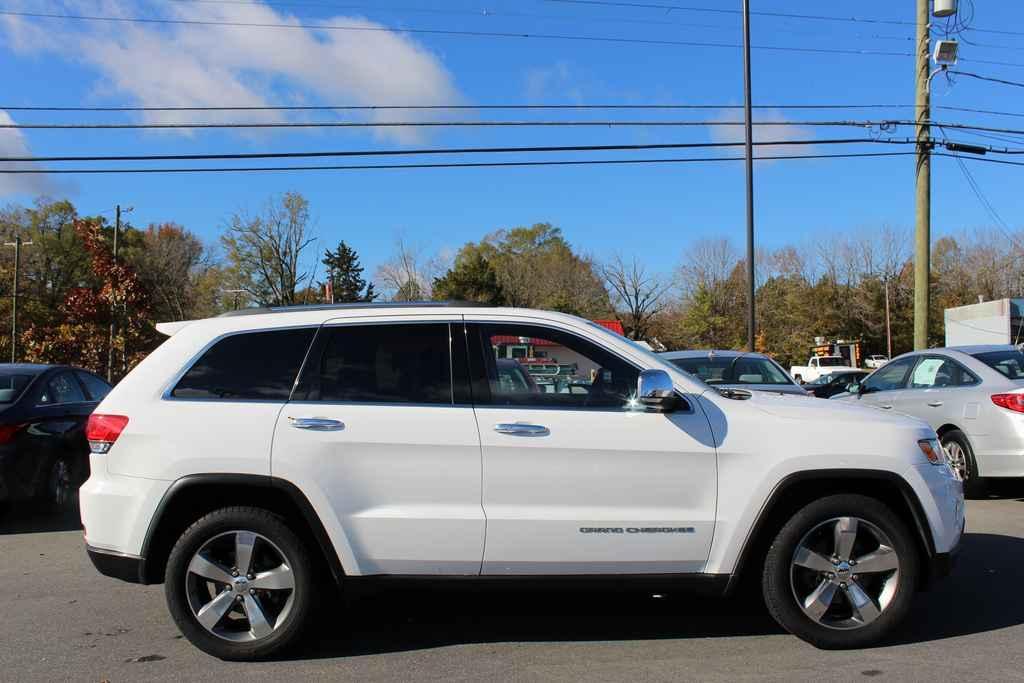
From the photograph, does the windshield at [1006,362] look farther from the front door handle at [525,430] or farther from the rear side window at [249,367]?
the rear side window at [249,367]

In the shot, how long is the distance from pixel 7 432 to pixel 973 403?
9488 millimetres

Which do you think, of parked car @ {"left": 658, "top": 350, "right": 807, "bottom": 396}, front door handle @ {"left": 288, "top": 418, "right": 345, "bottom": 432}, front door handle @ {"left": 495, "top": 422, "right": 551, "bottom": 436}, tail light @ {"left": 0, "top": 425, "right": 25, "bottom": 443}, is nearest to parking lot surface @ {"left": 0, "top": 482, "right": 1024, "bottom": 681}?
front door handle @ {"left": 495, "top": 422, "right": 551, "bottom": 436}

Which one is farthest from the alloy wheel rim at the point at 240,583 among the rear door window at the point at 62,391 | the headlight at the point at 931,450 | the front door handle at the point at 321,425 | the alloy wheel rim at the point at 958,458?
the alloy wheel rim at the point at 958,458

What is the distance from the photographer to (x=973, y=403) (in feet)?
27.6

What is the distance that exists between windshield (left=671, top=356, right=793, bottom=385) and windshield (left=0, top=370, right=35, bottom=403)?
7.29 metres

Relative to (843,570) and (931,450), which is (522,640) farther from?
(931,450)

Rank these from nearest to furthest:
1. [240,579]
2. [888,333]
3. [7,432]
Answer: [240,579]
[7,432]
[888,333]

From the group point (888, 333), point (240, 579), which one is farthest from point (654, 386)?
point (888, 333)

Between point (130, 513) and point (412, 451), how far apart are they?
60.8 inches

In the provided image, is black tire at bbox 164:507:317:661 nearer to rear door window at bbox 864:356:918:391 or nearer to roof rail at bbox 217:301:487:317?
roof rail at bbox 217:301:487:317

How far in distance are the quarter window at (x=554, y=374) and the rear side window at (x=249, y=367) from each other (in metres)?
1.04

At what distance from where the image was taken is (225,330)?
4562 millimetres

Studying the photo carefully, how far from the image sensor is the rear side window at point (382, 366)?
4.36 metres

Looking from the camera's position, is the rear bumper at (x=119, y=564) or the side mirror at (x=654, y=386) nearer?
the side mirror at (x=654, y=386)
